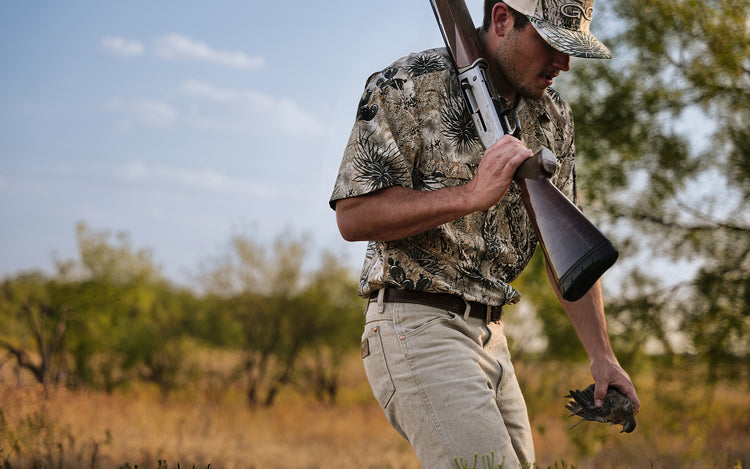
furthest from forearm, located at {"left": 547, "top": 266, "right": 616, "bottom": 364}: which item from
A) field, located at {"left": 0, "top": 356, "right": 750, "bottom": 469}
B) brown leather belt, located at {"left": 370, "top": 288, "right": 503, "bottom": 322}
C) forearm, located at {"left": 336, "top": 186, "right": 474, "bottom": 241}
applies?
forearm, located at {"left": 336, "top": 186, "right": 474, "bottom": 241}

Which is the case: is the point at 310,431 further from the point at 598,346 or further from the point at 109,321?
the point at 598,346

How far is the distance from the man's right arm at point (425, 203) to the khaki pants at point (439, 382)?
0.31m

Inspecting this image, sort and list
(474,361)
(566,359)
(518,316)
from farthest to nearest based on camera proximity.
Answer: (518,316) → (566,359) → (474,361)

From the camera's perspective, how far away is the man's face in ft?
8.52

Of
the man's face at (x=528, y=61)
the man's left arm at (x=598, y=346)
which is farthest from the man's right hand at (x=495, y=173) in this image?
the man's left arm at (x=598, y=346)

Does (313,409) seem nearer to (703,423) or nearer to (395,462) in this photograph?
(395,462)

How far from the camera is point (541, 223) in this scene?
229 centimetres

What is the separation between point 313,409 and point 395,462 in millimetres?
8568

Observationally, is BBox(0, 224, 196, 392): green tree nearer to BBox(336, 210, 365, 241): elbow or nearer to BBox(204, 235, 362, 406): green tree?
BBox(204, 235, 362, 406): green tree

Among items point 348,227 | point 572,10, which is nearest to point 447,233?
point 348,227

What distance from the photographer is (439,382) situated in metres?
2.35

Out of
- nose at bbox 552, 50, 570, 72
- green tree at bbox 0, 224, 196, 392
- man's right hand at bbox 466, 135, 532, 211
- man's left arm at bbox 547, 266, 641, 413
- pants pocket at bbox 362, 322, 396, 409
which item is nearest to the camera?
man's right hand at bbox 466, 135, 532, 211

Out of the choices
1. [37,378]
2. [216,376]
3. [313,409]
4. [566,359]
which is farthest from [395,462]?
[216,376]

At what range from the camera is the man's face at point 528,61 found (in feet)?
8.52
